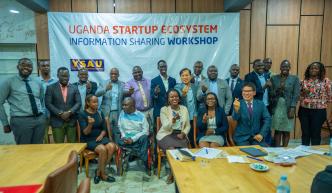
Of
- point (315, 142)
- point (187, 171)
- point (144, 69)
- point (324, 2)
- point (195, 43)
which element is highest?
point (324, 2)

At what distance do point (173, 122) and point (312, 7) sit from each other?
3752mm

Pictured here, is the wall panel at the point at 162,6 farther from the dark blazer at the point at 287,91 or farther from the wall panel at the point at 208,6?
the dark blazer at the point at 287,91

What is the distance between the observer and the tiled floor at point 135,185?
9.87 feet

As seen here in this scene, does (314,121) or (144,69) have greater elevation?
(144,69)

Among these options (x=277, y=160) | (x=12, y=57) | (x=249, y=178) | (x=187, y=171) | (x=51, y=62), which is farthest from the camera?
(x=12, y=57)

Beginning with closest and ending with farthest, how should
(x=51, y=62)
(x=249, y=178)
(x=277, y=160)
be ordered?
(x=249, y=178), (x=277, y=160), (x=51, y=62)

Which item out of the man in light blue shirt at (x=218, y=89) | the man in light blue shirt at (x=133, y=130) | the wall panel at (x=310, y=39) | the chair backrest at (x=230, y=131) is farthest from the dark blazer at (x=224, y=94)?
the wall panel at (x=310, y=39)

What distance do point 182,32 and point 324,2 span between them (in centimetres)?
291

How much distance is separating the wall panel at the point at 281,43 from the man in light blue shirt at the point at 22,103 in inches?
163

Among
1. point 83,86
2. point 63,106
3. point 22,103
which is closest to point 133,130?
point 63,106

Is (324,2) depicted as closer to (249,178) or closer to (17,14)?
(249,178)

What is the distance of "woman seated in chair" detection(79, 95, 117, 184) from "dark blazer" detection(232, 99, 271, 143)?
1.66m

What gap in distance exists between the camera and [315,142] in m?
3.78

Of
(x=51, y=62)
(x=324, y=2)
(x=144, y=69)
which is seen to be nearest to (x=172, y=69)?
(x=144, y=69)
